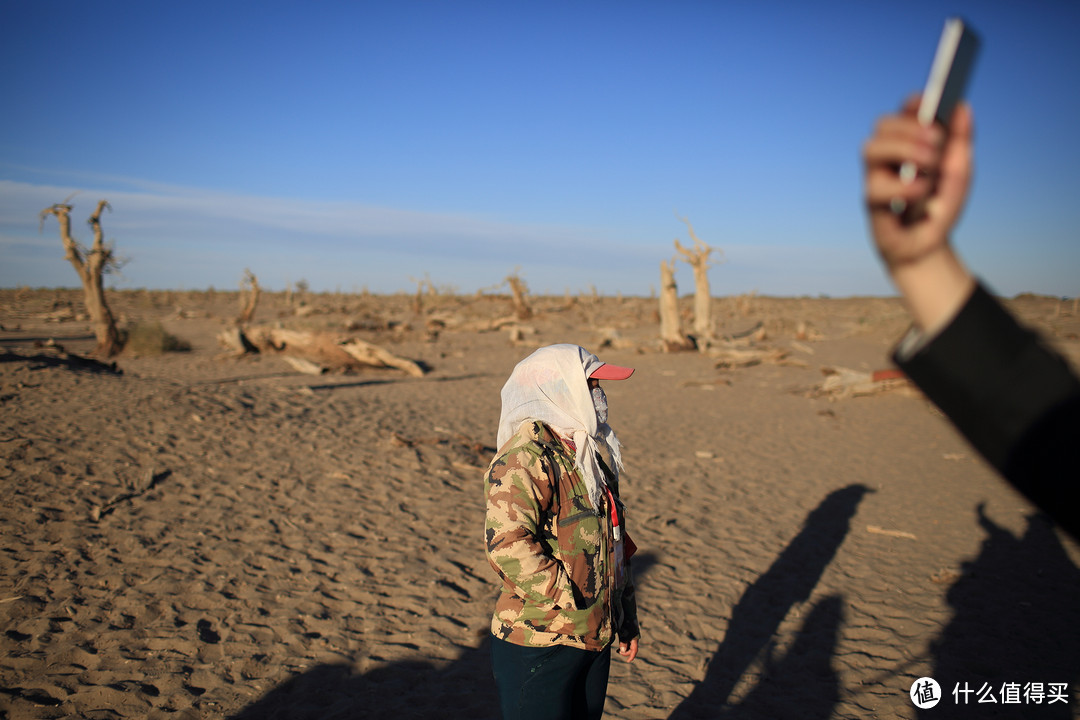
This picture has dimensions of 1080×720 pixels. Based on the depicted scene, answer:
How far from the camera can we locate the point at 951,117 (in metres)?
0.66

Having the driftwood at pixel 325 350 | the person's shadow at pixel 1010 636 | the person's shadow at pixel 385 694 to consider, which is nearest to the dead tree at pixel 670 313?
the driftwood at pixel 325 350

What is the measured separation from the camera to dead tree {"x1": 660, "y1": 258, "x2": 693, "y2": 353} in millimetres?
21906

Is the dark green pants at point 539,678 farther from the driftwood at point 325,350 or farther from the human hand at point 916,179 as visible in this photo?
the driftwood at point 325,350

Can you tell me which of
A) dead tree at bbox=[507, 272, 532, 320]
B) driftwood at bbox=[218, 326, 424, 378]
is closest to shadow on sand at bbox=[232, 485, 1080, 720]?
driftwood at bbox=[218, 326, 424, 378]

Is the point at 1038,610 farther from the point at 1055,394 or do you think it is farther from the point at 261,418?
the point at 261,418

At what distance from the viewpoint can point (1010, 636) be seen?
461cm

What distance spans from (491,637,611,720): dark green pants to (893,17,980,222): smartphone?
199 cm

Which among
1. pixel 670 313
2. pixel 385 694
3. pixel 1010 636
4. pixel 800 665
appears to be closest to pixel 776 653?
pixel 800 665

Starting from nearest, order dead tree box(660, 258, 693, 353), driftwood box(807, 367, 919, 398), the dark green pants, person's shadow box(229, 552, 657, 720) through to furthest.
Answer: the dark green pants < person's shadow box(229, 552, 657, 720) < driftwood box(807, 367, 919, 398) < dead tree box(660, 258, 693, 353)

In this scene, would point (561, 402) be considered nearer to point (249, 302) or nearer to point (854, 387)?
point (854, 387)

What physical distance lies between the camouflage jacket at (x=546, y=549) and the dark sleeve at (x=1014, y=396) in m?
1.65

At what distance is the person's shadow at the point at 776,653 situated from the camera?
386 cm

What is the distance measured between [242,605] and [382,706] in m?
1.64

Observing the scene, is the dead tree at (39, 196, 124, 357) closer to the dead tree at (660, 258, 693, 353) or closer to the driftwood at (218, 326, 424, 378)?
the driftwood at (218, 326, 424, 378)
